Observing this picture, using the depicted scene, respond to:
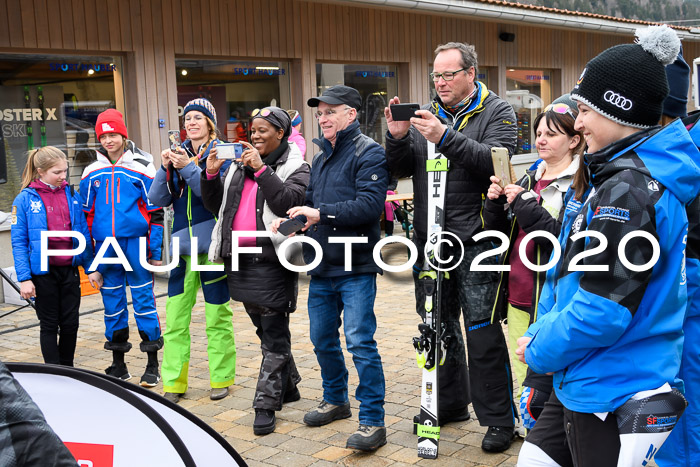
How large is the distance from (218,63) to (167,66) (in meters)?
1.14

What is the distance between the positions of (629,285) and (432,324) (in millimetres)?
2082

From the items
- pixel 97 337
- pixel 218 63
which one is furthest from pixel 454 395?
pixel 218 63

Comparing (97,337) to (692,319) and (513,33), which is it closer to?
(692,319)

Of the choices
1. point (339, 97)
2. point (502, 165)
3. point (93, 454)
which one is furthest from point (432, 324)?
point (93, 454)

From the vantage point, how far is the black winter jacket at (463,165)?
438 centimetres

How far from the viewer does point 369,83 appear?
46.1 ft

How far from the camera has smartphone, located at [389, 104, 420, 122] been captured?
4.21 meters

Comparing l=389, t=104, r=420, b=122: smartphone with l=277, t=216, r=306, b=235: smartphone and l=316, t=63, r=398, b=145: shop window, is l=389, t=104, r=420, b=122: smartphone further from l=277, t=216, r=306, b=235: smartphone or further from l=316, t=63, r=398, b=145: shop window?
l=316, t=63, r=398, b=145: shop window

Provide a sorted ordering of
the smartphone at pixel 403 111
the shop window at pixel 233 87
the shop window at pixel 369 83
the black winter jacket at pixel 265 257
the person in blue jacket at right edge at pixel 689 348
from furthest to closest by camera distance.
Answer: the shop window at pixel 369 83
the shop window at pixel 233 87
the black winter jacket at pixel 265 257
the smartphone at pixel 403 111
the person in blue jacket at right edge at pixel 689 348

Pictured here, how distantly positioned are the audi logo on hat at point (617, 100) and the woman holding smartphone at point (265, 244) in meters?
2.62

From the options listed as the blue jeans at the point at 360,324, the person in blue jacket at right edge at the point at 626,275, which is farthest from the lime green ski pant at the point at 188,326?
the person in blue jacket at right edge at the point at 626,275

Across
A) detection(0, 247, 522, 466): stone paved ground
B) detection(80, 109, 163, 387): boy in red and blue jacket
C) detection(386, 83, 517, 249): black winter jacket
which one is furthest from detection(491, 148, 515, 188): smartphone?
detection(80, 109, 163, 387): boy in red and blue jacket

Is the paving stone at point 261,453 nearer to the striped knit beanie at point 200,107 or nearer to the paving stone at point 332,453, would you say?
the paving stone at point 332,453

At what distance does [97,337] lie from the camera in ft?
24.7
